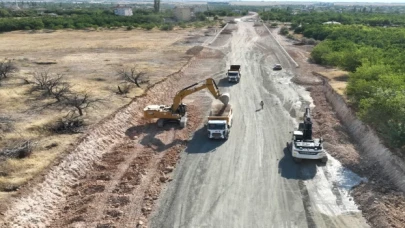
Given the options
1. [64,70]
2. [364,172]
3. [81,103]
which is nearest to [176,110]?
[81,103]

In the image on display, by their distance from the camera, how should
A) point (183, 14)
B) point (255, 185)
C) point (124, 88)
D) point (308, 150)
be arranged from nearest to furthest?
point (255, 185), point (308, 150), point (124, 88), point (183, 14)

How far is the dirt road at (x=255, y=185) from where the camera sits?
21703mm

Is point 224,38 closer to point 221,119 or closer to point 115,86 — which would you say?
point 115,86

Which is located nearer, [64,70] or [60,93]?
[60,93]

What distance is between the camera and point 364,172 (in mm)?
26797

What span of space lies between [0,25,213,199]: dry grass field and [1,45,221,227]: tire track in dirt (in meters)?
0.96

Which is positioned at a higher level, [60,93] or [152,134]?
[60,93]

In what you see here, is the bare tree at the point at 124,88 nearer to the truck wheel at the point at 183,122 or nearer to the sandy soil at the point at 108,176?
the sandy soil at the point at 108,176

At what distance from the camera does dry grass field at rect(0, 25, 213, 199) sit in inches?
1085

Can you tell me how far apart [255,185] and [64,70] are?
1518 inches

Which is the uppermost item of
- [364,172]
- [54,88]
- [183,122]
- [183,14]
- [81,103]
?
[183,14]

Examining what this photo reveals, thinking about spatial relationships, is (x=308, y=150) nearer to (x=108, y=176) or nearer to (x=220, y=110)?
(x=220, y=110)

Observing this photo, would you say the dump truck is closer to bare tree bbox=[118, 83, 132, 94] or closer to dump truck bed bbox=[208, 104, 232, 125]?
dump truck bed bbox=[208, 104, 232, 125]

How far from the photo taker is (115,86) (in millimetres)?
45031
